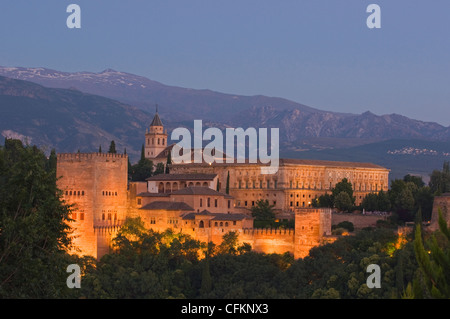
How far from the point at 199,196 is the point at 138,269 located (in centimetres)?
1048

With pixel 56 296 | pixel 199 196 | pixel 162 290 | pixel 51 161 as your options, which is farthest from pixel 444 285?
pixel 51 161

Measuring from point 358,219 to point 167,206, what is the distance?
17.3 metres

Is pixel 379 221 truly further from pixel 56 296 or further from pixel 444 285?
pixel 444 285

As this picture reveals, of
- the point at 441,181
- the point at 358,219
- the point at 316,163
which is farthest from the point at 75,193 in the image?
the point at 441,181

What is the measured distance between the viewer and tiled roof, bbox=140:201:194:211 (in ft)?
221

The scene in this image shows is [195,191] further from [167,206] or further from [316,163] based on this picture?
[316,163]

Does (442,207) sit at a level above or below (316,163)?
below

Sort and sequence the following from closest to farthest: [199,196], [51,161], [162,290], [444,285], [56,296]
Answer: [444,285]
[56,296]
[162,290]
[199,196]
[51,161]

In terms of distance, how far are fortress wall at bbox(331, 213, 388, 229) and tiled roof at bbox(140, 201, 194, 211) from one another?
44.8ft

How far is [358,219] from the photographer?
74188mm

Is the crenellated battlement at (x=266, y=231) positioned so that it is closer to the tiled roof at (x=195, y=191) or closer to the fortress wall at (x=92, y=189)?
the tiled roof at (x=195, y=191)

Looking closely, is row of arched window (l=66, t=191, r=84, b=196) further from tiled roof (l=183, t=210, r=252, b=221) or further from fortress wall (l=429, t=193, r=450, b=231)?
fortress wall (l=429, t=193, r=450, b=231)

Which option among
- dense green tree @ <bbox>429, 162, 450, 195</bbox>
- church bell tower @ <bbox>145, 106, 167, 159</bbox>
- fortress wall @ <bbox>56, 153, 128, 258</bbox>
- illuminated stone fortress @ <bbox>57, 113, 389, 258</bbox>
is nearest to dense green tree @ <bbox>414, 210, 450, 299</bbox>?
illuminated stone fortress @ <bbox>57, 113, 389, 258</bbox>

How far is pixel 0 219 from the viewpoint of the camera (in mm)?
30250
